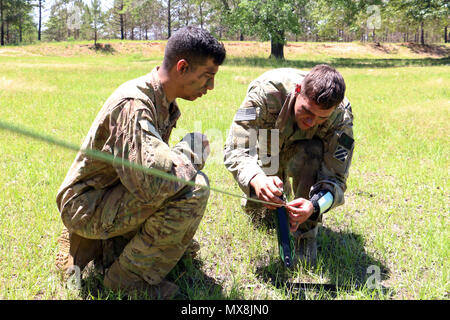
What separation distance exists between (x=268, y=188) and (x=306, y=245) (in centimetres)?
77

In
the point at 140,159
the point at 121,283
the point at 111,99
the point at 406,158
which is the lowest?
the point at 121,283

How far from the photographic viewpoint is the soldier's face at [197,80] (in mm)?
2191

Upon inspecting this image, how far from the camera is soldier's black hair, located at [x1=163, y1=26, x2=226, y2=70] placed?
6.97 ft

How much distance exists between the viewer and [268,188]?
8.13 feet

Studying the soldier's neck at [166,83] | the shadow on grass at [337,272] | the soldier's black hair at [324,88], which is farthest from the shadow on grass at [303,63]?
the soldier's neck at [166,83]

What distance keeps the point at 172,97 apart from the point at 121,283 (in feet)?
3.68

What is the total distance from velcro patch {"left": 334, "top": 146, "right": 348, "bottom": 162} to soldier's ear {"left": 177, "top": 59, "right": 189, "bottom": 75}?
1.37 metres

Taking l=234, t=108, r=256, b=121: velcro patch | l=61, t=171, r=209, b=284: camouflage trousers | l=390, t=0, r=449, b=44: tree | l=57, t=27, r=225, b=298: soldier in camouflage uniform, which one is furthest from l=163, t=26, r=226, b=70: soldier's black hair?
l=390, t=0, r=449, b=44: tree

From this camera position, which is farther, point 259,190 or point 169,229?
point 259,190

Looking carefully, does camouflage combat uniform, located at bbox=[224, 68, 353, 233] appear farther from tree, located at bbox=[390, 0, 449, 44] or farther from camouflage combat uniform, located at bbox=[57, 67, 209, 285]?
tree, located at bbox=[390, 0, 449, 44]

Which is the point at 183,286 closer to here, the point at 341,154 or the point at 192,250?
the point at 192,250
